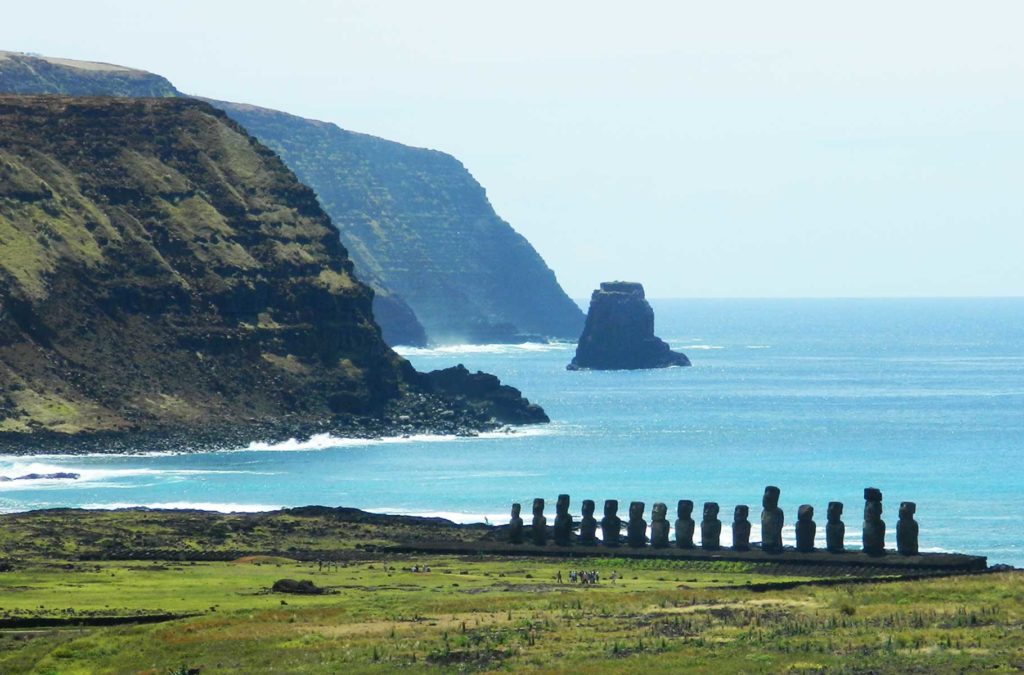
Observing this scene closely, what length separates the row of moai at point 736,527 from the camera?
77.7m

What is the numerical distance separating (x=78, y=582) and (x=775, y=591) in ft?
73.4

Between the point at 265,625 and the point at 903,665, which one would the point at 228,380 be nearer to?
the point at 265,625

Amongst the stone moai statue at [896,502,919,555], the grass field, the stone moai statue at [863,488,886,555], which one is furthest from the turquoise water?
the grass field

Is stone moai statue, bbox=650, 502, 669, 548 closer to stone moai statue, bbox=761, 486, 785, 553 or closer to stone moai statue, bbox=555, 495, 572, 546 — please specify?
stone moai statue, bbox=555, 495, 572, 546

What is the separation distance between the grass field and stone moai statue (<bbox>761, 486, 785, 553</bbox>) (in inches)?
192

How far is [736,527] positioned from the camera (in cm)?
8175

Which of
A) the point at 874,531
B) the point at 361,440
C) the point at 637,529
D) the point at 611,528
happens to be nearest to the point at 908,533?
the point at 874,531

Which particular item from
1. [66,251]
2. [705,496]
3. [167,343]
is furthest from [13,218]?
[705,496]

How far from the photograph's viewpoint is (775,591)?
217ft

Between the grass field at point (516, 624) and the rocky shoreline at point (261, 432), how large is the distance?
299ft

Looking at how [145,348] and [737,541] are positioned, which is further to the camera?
[145,348]

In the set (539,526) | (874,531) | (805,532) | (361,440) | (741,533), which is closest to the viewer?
(874,531)

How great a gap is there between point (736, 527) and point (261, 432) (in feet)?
329

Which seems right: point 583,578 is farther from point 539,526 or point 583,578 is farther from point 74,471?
point 74,471
